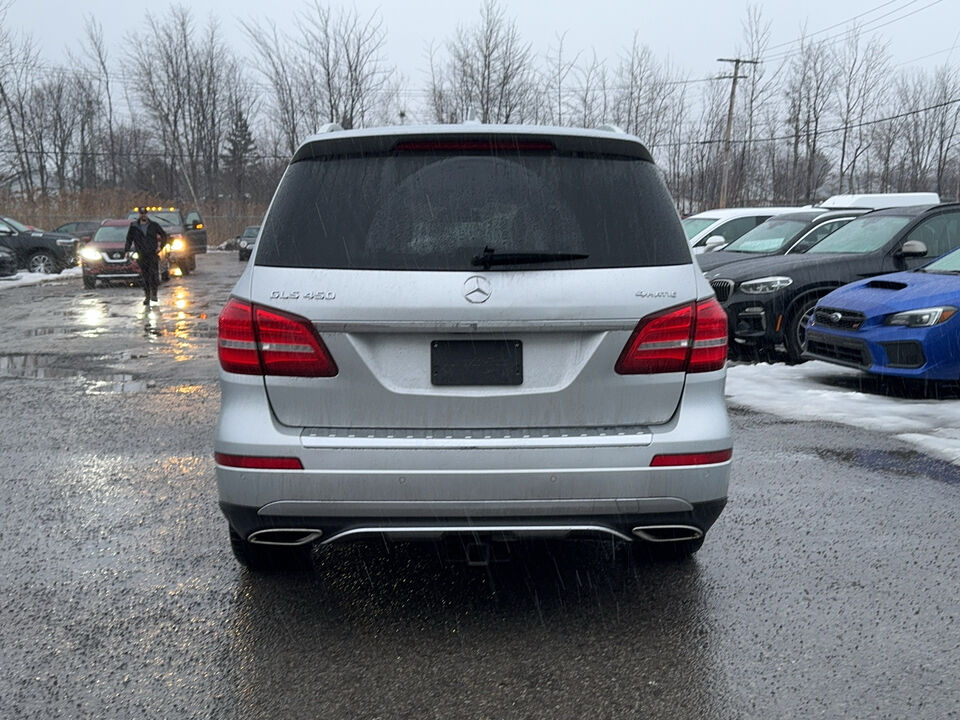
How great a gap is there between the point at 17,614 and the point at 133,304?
1688 cm

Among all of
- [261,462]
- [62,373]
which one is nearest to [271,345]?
[261,462]

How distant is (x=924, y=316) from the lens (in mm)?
Result: 8273

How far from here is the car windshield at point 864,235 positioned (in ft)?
36.1

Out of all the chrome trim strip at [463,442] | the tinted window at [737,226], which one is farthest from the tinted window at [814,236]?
the chrome trim strip at [463,442]

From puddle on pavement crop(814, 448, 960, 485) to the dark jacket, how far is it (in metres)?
15.0

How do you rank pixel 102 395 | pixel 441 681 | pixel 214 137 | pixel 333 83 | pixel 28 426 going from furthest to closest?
pixel 214 137 → pixel 333 83 → pixel 102 395 → pixel 28 426 → pixel 441 681

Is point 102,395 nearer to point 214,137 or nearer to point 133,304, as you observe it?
point 133,304

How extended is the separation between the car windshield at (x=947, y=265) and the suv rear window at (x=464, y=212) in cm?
650

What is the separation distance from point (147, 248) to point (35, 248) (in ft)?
42.0

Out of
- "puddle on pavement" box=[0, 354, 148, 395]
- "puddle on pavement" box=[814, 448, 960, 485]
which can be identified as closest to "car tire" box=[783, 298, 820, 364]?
"puddle on pavement" box=[814, 448, 960, 485]

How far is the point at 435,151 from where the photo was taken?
365cm

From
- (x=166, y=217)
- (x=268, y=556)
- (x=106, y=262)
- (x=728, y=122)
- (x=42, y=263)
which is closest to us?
(x=268, y=556)

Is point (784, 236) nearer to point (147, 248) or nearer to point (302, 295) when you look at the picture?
point (147, 248)

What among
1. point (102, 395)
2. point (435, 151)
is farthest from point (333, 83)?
point (435, 151)
